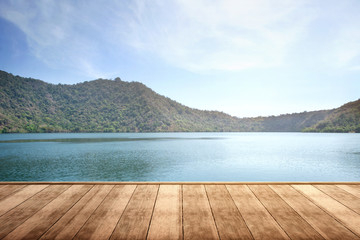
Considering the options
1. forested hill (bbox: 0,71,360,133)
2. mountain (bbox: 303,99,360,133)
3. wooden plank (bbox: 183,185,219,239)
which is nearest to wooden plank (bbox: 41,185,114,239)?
wooden plank (bbox: 183,185,219,239)

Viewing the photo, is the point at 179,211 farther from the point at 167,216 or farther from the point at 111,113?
the point at 111,113

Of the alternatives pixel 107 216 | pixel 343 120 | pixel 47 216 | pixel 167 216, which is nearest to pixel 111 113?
pixel 343 120

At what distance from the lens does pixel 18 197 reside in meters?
2.08

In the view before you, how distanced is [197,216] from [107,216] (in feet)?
2.18

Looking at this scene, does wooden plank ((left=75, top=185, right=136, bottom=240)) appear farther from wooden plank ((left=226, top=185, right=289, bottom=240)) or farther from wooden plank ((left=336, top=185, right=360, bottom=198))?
wooden plank ((left=336, top=185, right=360, bottom=198))

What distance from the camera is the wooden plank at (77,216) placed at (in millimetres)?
1400

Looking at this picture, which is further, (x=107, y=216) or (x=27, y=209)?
(x=27, y=209)

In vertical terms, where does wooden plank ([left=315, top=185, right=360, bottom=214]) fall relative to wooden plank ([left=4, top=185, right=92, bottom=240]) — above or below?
above

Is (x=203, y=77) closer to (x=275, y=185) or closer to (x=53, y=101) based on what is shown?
(x=53, y=101)

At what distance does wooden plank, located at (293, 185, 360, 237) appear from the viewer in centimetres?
154

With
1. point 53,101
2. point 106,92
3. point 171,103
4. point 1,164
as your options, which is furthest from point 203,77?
point 1,164

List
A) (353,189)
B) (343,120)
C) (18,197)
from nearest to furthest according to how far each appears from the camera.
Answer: (18,197) → (353,189) → (343,120)

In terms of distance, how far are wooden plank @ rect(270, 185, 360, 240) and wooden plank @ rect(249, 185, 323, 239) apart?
0.05m

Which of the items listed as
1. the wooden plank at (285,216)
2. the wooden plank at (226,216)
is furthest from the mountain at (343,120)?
the wooden plank at (226,216)
